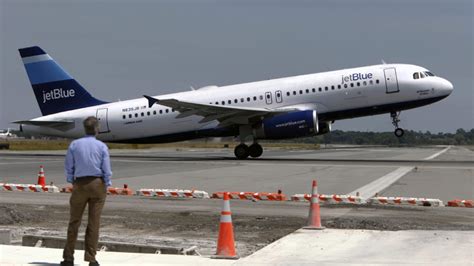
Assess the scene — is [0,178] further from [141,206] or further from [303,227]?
[303,227]

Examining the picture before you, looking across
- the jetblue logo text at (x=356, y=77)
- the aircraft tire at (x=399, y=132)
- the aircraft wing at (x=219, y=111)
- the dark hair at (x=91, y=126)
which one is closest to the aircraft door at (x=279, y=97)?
the aircraft wing at (x=219, y=111)

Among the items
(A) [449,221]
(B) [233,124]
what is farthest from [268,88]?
(A) [449,221]

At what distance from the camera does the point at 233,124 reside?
36625mm

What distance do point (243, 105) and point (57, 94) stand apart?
1160 centimetres

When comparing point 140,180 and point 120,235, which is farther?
point 140,180

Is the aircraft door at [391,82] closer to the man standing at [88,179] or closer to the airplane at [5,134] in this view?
the man standing at [88,179]

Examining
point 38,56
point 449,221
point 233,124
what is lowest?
point 449,221

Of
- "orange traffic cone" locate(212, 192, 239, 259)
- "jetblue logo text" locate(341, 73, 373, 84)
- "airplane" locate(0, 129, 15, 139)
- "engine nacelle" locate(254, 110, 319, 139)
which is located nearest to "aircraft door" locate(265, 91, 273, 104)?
"engine nacelle" locate(254, 110, 319, 139)

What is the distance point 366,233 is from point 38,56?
3360cm

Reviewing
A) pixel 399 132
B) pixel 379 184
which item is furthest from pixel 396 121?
pixel 379 184

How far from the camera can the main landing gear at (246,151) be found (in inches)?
1486

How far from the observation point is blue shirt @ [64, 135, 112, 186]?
7.85 metres

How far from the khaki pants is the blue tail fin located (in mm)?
33132

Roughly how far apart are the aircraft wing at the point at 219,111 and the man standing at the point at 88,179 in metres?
25.8
